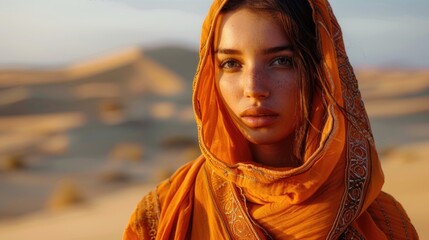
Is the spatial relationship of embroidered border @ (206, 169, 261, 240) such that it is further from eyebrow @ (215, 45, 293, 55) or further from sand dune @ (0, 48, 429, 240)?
sand dune @ (0, 48, 429, 240)

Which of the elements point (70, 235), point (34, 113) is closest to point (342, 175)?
point (70, 235)

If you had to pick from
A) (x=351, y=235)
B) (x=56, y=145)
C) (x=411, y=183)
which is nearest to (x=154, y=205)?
(x=351, y=235)

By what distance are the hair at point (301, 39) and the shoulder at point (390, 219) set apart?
1.40ft

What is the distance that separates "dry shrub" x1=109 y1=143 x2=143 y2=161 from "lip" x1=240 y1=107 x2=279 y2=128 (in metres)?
14.1

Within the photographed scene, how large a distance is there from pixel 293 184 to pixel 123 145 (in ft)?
53.3

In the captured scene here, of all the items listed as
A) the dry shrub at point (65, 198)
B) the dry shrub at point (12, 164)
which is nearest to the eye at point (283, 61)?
the dry shrub at point (65, 198)

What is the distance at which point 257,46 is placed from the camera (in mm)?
2260

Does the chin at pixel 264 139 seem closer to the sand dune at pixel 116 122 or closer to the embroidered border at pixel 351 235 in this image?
the embroidered border at pixel 351 235

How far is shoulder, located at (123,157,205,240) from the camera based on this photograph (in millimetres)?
2555

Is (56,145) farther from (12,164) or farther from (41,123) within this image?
(41,123)

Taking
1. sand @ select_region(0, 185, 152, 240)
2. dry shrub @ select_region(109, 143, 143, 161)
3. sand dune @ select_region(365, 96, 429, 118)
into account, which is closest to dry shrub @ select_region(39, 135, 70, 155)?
dry shrub @ select_region(109, 143, 143, 161)

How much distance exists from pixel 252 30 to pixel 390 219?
3.14 feet

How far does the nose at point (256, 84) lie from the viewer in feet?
7.34

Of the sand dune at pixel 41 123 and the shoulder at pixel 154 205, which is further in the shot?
the sand dune at pixel 41 123
